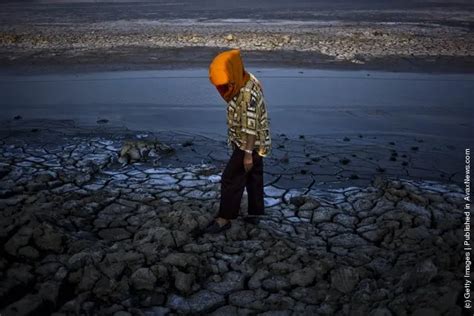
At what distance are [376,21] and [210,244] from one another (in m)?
16.1

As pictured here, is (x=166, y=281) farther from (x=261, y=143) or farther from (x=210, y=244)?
(x=261, y=143)

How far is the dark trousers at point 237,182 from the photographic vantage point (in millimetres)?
3773

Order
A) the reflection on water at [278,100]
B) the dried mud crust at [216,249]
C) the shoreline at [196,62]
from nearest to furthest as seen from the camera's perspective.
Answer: the dried mud crust at [216,249] → the reflection on water at [278,100] → the shoreline at [196,62]

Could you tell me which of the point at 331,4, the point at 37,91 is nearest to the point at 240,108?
the point at 37,91

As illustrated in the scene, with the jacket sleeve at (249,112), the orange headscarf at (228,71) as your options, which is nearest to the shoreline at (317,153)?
the jacket sleeve at (249,112)

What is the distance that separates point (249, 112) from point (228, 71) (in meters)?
0.38

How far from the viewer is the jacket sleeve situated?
3.46 metres

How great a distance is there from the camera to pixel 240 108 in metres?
3.49

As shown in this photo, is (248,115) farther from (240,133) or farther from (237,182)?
(237,182)

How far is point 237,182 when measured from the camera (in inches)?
152

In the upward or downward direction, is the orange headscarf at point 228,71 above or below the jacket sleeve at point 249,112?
above

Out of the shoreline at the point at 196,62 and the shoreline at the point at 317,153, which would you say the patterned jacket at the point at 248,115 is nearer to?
the shoreline at the point at 317,153

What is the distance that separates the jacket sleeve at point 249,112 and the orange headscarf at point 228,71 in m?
0.11

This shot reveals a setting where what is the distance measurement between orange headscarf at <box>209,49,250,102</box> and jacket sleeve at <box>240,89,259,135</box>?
0.11m
